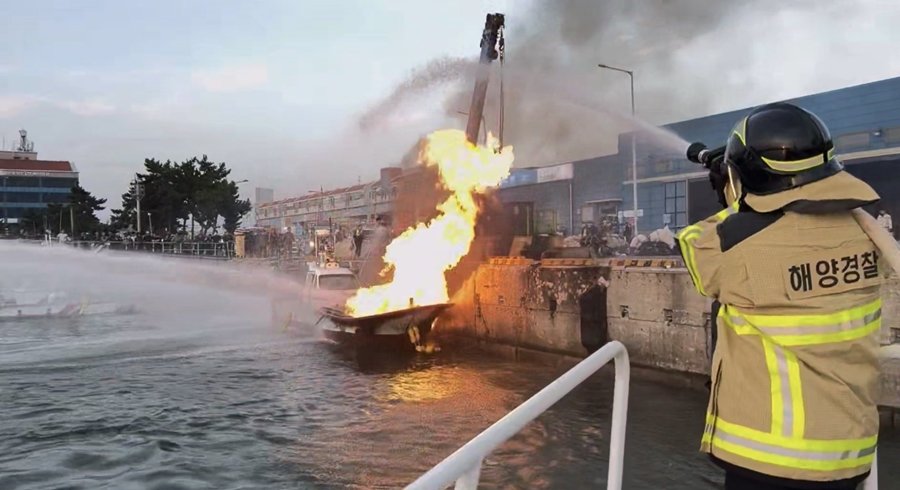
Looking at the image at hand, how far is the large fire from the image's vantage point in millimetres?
18891

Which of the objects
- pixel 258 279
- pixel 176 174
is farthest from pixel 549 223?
pixel 176 174

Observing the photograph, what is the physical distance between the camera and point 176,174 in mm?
66875

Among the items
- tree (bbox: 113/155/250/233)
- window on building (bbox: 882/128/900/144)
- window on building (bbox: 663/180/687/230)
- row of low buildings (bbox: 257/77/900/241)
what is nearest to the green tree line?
tree (bbox: 113/155/250/233)

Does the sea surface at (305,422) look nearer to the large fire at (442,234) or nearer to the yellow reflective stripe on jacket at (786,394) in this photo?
the large fire at (442,234)

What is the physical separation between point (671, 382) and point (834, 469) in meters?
11.7

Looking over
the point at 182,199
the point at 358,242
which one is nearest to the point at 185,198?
the point at 182,199

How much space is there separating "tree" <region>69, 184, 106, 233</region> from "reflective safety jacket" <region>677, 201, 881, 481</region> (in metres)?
86.4

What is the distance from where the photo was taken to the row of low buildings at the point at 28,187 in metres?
114

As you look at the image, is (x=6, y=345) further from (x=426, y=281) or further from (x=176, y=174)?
(x=176, y=174)

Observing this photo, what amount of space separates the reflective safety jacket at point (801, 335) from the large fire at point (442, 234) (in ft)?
54.5

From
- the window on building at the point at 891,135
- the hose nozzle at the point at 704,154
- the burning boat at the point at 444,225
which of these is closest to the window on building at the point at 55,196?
the burning boat at the point at 444,225

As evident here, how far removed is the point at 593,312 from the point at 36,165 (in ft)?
452

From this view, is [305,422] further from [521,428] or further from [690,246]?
[690,246]

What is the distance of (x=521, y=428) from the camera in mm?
2246
